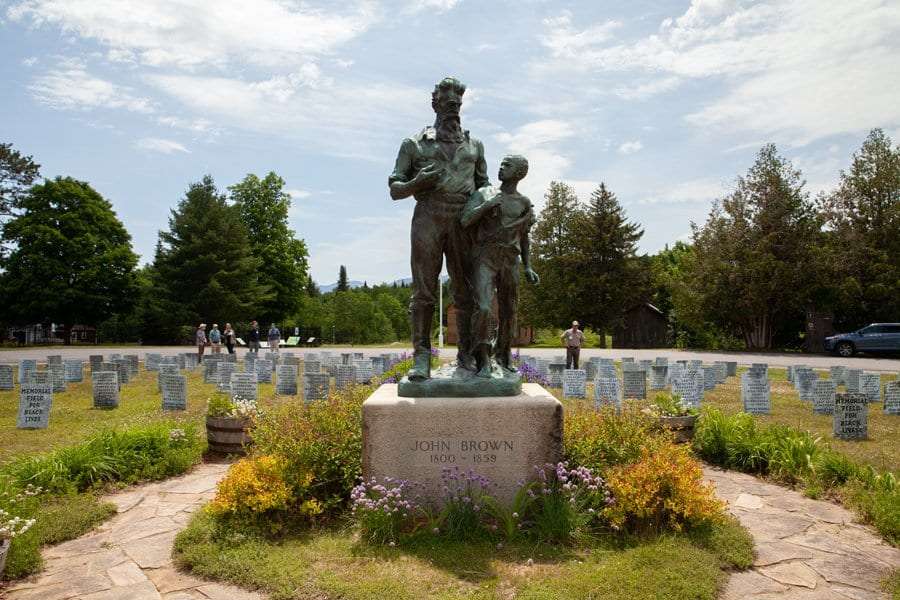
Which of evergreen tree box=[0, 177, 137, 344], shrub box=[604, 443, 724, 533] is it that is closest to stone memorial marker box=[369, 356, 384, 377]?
shrub box=[604, 443, 724, 533]

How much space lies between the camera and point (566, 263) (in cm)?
4234

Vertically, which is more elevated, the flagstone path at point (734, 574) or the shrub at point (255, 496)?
the shrub at point (255, 496)

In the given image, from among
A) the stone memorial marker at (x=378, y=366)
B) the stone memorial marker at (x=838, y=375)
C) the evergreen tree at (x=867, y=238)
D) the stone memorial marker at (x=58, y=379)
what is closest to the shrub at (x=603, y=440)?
the stone memorial marker at (x=378, y=366)

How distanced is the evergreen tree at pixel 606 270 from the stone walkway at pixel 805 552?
3613 cm

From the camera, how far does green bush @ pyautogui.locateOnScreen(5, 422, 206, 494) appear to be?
6.01m

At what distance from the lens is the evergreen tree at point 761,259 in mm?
32812

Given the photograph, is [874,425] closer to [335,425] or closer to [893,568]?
[893,568]

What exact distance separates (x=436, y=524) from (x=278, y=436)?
1.85 meters

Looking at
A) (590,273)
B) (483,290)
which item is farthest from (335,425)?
(590,273)

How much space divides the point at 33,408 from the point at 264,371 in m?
7.84

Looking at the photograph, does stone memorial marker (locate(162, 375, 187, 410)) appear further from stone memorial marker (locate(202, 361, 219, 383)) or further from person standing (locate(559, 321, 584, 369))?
person standing (locate(559, 321, 584, 369))

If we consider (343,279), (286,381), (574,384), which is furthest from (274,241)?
(343,279)

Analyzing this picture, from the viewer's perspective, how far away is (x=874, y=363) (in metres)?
23.2

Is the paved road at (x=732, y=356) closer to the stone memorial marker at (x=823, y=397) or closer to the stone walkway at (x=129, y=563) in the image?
the stone memorial marker at (x=823, y=397)
